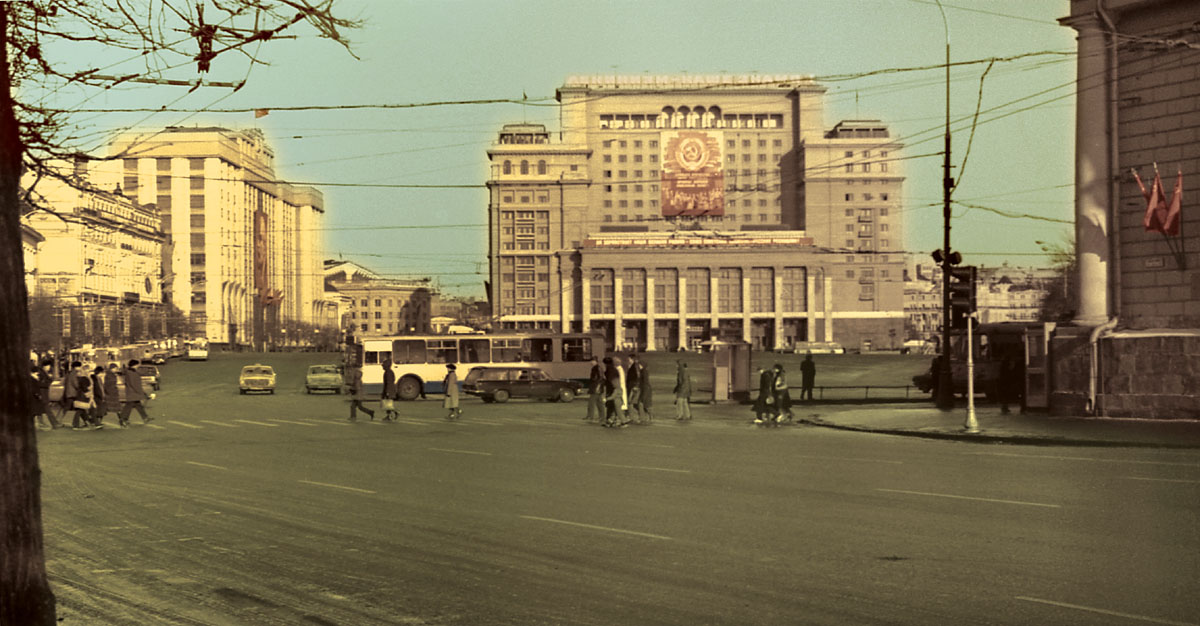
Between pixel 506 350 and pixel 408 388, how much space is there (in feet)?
15.6

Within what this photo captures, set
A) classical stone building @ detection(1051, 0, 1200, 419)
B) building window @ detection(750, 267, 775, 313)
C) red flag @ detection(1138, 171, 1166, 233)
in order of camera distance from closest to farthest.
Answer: red flag @ detection(1138, 171, 1166, 233) < classical stone building @ detection(1051, 0, 1200, 419) < building window @ detection(750, 267, 775, 313)

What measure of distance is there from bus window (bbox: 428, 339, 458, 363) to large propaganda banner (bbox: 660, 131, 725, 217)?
9047 cm

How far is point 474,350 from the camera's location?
51.8 metres

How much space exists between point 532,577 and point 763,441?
1481cm

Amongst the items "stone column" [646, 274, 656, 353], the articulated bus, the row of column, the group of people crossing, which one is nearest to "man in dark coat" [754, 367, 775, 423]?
the group of people crossing

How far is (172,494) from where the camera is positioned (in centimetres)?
1466

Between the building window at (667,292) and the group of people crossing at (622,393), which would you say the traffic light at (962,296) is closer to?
the group of people crossing at (622,393)

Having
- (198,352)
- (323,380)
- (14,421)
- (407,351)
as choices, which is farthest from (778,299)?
(14,421)

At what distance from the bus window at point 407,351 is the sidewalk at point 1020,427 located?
21527mm

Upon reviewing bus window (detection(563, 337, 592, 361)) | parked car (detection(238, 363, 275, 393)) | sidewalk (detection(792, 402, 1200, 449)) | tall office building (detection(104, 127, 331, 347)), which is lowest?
parked car (detection(238, 363, 275, 393))

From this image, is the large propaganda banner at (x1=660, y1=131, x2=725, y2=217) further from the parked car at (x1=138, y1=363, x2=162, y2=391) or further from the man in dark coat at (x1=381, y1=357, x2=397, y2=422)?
the man in dark coat at (x1=381, y1=357, x2=397, y2=422)

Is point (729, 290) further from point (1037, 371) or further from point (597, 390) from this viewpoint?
point (1037, 371)

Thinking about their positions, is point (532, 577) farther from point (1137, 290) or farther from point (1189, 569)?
point (1137, 290)

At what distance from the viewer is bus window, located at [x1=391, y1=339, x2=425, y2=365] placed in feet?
166
